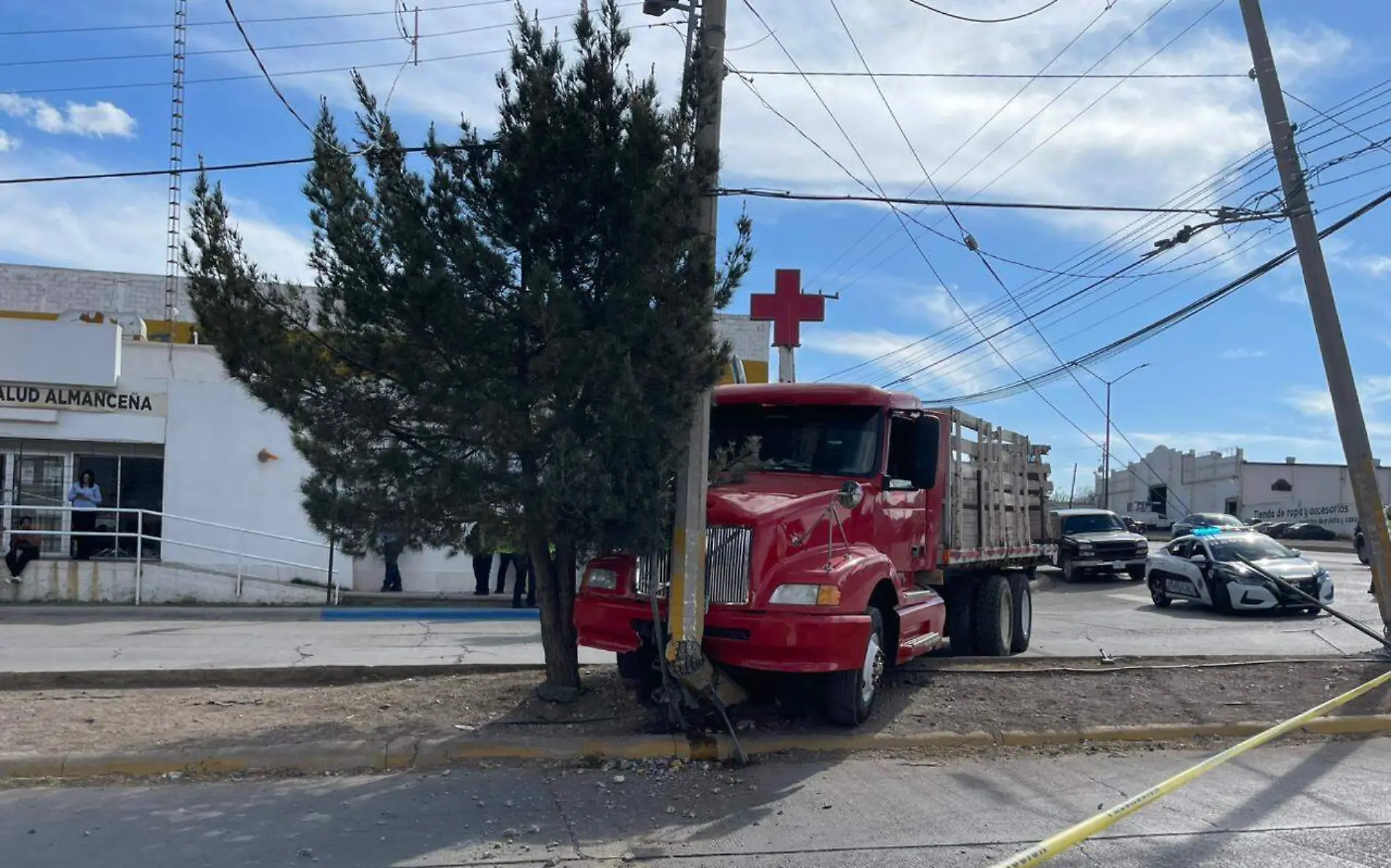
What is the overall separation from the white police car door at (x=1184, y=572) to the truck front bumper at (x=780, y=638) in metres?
14.2

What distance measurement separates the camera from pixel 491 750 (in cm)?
767

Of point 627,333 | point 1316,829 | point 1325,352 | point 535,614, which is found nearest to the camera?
point 1316,829

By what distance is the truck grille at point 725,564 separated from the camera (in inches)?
311

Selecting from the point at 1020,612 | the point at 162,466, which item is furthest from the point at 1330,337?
the point at 162,466

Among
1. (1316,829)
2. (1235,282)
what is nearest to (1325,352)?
(1235,282)

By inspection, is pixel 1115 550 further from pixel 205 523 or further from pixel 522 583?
pixel 205 523

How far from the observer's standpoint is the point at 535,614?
18.2 m

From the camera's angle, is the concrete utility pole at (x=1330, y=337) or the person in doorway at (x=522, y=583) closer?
the concrete utility pole at (x=1330, y=337)

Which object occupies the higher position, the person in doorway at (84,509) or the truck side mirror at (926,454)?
the truck side mirror at (926,454)

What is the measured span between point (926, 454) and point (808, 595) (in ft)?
6.67

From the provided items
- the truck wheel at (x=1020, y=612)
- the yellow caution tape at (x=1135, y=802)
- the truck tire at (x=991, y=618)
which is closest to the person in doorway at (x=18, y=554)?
the truck tire at (x=991, y=618)

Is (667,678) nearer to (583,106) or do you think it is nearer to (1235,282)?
(583,106)

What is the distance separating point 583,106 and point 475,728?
174 inches

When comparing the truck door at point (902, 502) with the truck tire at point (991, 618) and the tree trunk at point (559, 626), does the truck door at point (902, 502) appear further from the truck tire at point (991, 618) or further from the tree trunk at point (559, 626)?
the tree trunk at point (559, 626)
